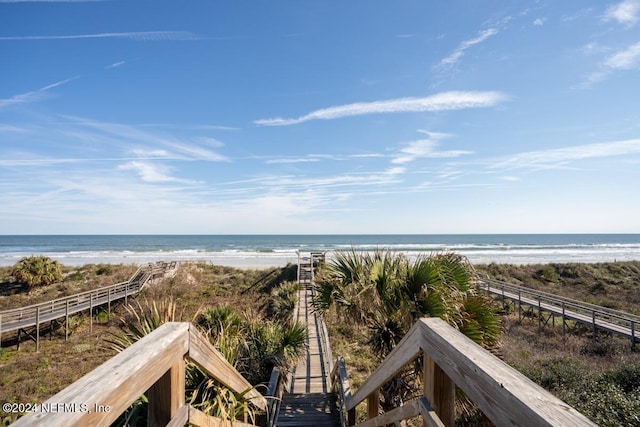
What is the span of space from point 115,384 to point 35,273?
28.4 metres

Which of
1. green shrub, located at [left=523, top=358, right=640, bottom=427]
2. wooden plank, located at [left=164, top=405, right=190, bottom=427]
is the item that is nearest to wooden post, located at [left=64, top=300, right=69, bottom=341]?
wooden plank, located at [left=164, top=405, right=190, bottom=427]

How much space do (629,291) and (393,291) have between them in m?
27.2

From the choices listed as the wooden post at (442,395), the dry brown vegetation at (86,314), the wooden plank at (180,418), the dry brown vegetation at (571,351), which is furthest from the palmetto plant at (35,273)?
the wooden post at (442,395)

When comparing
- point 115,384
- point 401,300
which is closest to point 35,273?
point 401,300

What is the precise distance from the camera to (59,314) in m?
15.1

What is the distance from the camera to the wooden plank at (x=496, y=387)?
87 cm

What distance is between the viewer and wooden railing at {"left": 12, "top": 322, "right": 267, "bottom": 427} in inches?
34.5

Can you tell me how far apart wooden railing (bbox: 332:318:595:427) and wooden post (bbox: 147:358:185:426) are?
1.22 m

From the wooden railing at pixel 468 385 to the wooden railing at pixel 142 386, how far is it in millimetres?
1199

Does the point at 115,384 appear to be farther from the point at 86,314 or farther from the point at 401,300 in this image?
the point at 86,314

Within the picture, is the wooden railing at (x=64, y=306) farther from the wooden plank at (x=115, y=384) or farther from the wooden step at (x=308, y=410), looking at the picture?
the wooden plank at (x=115, y=384)

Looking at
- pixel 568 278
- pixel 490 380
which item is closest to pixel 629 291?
pixel 568 278

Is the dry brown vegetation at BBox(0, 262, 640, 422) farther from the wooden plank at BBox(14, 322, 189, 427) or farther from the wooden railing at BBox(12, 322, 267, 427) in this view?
the wooden plank at BBox(14, 322, 189, 427)

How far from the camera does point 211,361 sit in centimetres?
211
